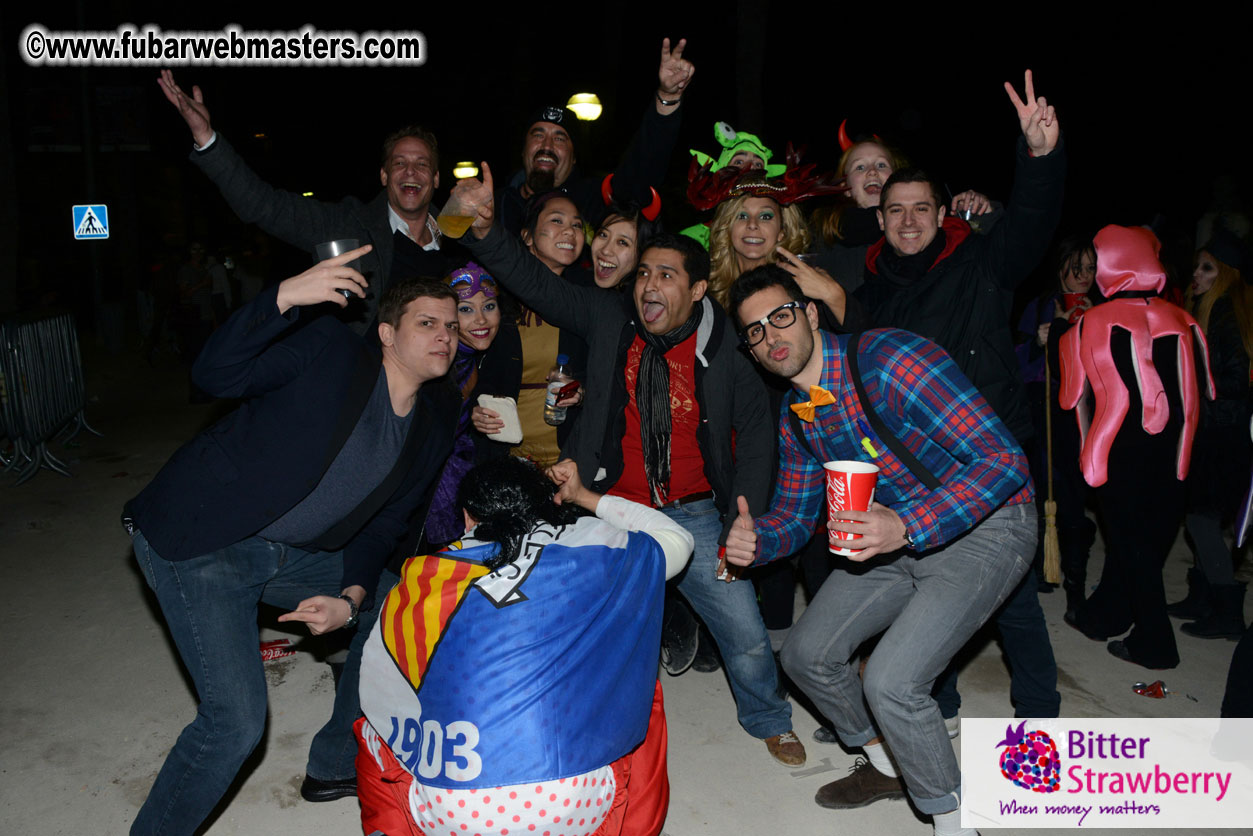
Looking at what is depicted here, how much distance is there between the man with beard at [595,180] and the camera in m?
4.37

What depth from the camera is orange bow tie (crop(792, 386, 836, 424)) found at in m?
3.02

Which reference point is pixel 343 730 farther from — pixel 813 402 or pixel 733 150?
pixel 733 150

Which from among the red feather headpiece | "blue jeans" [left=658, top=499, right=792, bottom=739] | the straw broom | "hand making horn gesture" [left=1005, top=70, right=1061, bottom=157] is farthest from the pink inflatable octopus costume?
"blue jeans" [left=658, top=499, right=792, bottom=739]

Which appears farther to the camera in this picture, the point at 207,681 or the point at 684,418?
the point at 684,418

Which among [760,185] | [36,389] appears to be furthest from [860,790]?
[36,389]

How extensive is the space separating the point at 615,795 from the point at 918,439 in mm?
1554

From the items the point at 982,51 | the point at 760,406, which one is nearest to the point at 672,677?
the point at 760,406

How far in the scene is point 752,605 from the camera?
12.4 ft

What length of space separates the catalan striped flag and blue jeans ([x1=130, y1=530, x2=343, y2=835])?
2.27 feet

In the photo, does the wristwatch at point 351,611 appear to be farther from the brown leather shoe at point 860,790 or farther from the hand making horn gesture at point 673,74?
the hand making horn gesture at point 673,74

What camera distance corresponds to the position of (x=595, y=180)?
17.4ft

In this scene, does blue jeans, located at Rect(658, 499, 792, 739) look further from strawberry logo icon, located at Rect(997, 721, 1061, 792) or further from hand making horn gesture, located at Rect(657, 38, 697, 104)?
hand making horn gesture, located at Rect(657, 38, 697, 104)

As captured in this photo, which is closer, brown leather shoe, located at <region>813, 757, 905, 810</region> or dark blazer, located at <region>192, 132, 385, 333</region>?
brown leather shoe, located at <region>813, 757, 905, 810</region>

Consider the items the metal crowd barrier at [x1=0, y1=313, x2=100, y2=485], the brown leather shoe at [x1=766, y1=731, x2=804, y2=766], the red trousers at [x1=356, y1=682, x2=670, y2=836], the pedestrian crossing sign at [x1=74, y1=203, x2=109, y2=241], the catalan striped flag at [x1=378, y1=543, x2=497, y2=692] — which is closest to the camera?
the catalan striped flag at [x1=378, y1=543, x2=497, y2=692]
